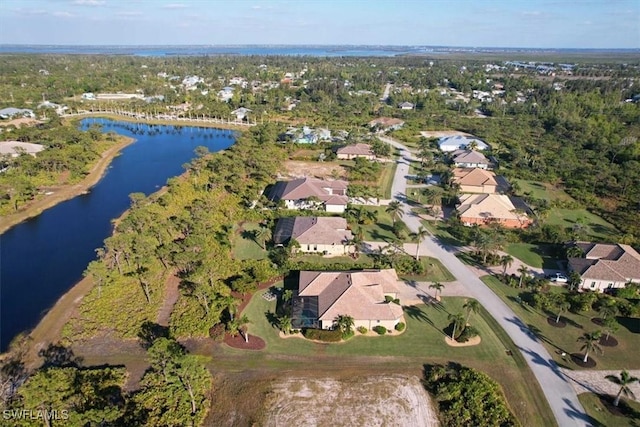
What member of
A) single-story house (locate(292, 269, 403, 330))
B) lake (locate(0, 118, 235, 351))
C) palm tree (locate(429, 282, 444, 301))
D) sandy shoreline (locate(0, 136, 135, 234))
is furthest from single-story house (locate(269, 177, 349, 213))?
sandy shoreline (locate(0, 136, 135, 234))

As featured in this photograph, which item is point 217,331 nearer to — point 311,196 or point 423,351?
point 423,351

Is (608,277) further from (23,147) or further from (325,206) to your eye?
(23,147)

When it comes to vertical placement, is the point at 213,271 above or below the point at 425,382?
above

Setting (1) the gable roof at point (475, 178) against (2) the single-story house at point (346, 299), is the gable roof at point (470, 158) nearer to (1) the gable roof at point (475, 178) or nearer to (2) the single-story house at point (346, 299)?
(1) the gable roof at point (475, 178)

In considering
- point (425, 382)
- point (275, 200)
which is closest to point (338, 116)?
point (275, 200)

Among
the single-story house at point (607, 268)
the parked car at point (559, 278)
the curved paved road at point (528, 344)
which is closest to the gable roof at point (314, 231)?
the curved paved road at point (528, 344)

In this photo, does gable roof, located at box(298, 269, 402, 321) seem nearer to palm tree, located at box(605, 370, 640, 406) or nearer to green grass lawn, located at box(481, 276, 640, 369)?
green grass lawn, located at box(481, 276, 640, 369)

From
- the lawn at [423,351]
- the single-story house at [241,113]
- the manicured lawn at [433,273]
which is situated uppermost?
the single-story house at [241,113]
